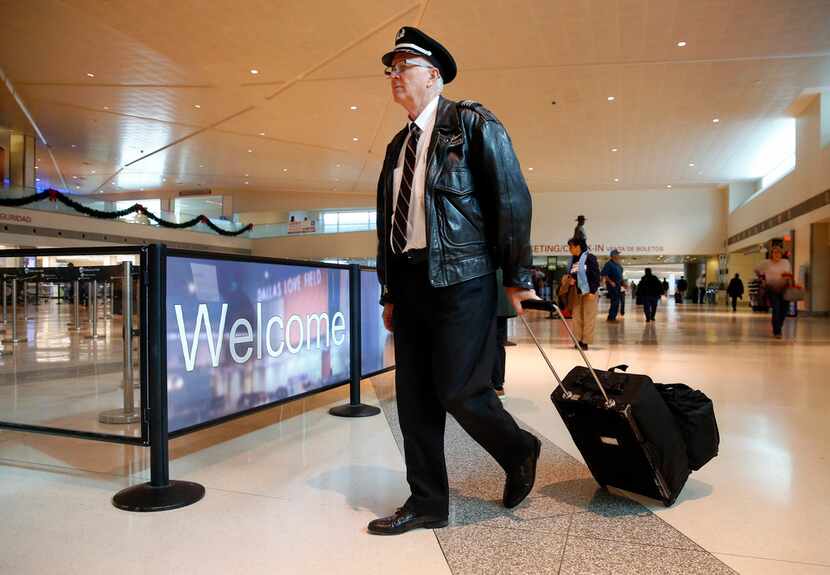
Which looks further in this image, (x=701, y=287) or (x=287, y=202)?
(x=287, y=202)

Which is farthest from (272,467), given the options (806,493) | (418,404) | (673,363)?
(673,363)

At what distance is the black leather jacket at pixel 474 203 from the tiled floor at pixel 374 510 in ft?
2.66

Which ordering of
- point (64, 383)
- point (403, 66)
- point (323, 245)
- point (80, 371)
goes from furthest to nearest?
point (323, 245) < point (80, 371) < point (64, 383) < point (403, 66)

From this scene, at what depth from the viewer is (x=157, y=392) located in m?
2.22

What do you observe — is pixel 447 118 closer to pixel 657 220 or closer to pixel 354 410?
pixel 354 410

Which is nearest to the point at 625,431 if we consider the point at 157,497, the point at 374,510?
the point at 374,510

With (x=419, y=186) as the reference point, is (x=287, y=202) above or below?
above

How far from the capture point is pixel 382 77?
12.8 meters

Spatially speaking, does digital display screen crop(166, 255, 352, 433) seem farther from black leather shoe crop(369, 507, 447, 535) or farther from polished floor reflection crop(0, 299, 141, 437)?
black leather shoe crop(369, 507, 447, 535)

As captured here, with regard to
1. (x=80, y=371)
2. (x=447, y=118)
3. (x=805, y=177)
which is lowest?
(x=80, y=371)

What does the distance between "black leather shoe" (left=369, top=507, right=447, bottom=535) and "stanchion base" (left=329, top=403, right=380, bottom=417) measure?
1.70 meters

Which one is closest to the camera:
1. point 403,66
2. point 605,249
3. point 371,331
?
point 403,66

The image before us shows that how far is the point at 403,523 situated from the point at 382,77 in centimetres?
1223

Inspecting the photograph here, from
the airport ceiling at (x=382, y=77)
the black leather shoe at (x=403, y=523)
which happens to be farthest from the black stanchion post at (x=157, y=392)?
the airport ceiling at (x=382, y=77)
